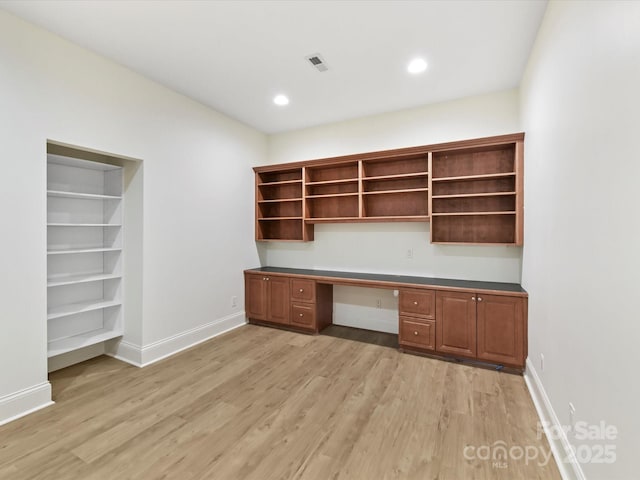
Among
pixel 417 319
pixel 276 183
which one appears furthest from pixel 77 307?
pixel 417 319

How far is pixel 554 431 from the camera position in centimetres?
194

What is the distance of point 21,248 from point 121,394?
56.5 inches

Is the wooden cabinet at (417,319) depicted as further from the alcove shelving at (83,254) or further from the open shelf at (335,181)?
the alcove shelving at (83,254)

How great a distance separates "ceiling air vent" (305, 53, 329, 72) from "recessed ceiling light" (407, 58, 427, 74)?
0.83m

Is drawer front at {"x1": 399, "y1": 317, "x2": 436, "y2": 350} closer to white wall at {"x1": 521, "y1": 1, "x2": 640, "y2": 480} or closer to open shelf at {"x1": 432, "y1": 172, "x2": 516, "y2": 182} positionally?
white wall at {"x1": 521, "y1": 1, "x2": 640, "y2": 480}

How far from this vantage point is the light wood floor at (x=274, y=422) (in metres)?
1.76

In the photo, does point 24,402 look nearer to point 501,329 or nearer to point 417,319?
point 417,319

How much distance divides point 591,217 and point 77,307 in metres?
4.09

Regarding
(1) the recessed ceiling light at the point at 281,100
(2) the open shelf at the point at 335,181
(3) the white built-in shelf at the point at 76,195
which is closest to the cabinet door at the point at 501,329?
(2) the open shelf at the point at 335,181

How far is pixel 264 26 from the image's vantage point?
7.80 ft

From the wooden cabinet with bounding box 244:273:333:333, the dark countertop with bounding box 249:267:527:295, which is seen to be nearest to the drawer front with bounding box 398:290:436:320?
the dark countertop with bounding box 249:267:527:295

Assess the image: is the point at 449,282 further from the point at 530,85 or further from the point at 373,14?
the point at 373,14

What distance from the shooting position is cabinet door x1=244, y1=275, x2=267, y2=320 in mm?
4328

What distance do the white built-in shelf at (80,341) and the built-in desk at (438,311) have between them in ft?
6.15
